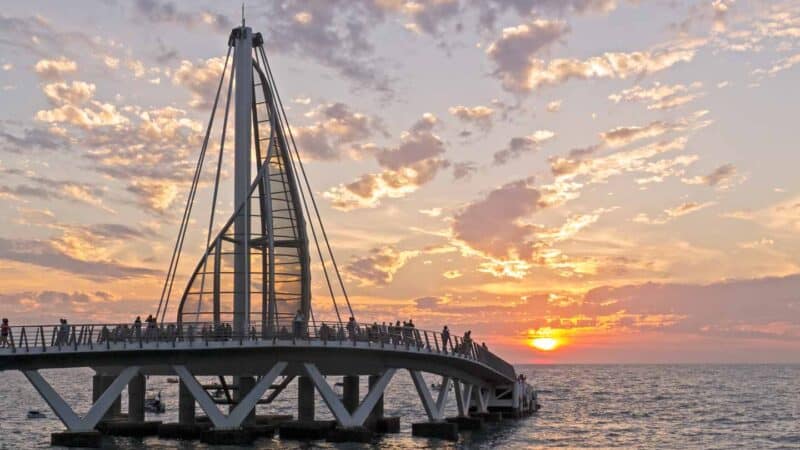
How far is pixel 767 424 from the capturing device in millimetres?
86812

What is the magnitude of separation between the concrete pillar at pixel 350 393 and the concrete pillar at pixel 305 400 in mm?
2194

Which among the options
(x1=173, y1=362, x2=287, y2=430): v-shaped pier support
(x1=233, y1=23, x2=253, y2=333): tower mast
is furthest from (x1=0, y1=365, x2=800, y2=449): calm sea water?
(x1=233, y1=23, x2=253, y2=333): tower mast

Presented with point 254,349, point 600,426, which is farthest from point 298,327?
point 600,426

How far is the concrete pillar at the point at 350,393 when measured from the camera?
6419 cm

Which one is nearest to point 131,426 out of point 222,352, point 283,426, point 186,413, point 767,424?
point 186,413

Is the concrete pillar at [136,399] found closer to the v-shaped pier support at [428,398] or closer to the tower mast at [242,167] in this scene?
the tower mast at [242,167]

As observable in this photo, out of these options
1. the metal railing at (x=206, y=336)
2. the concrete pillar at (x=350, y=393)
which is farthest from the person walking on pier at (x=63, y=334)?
the concrete pillar at (x=350, y=393)

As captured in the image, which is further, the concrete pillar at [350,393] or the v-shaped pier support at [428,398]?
the concrete pillar at [350,393]

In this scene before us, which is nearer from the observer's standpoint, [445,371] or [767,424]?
[445,371]

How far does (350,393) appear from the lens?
64500 mm

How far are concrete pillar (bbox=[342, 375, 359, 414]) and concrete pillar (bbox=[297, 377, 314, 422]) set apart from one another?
2194 millimetres

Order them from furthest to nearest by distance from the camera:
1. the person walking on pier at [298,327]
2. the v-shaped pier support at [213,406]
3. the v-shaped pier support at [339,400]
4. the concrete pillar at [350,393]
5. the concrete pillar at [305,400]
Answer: the concrete pillar at [350,393] < the concrete pillar at [305,400] < the v-shaped pier support at [339,400] < the person walking on pier at [298,327] < the v-shaped pier support at [213,406]

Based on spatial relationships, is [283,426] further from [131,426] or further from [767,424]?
[767,424]

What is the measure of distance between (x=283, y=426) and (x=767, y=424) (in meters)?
45.1
